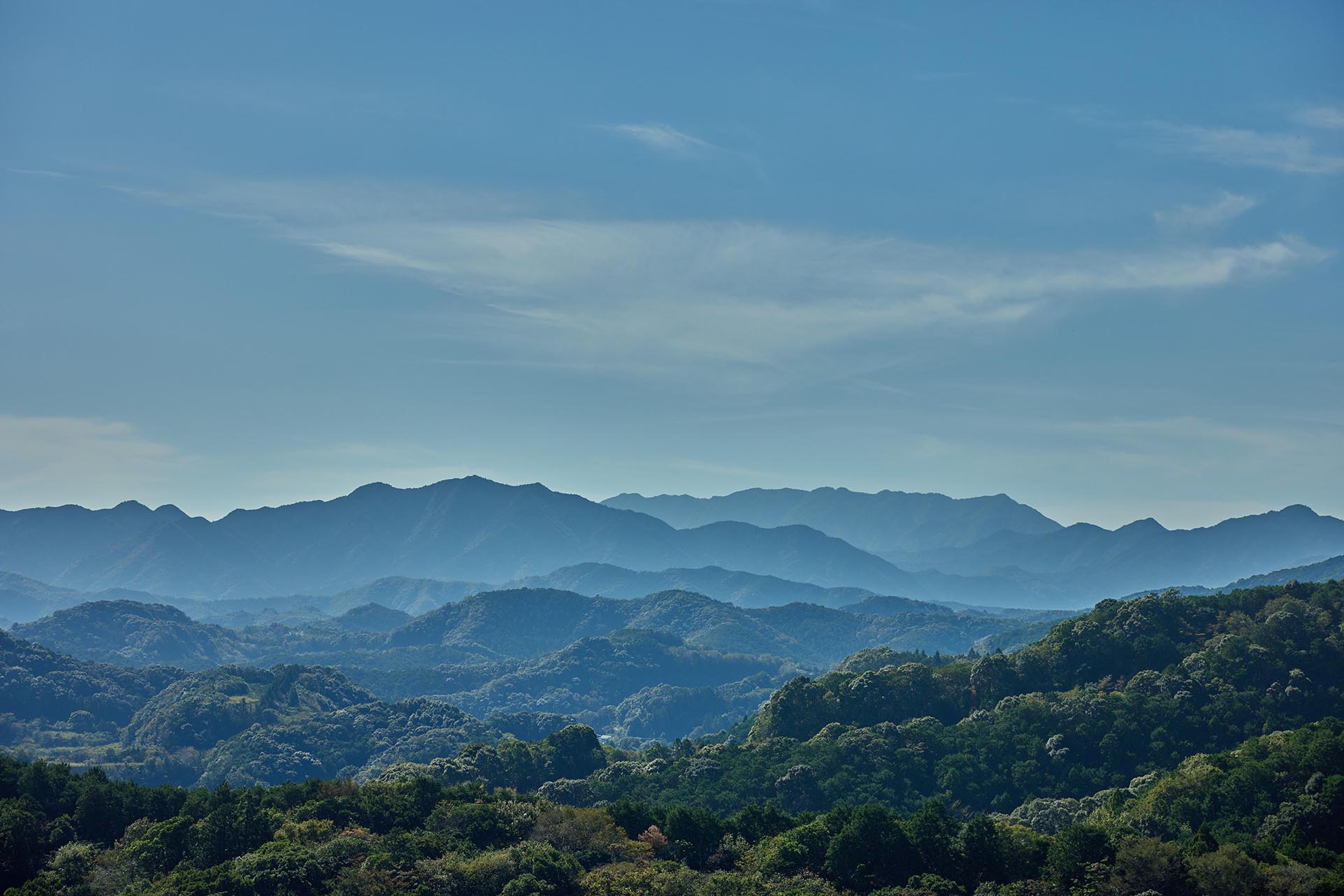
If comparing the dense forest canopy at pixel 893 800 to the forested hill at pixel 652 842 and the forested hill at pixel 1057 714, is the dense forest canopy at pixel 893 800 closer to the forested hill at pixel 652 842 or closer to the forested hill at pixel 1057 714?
the forested hill at pixel 652 842

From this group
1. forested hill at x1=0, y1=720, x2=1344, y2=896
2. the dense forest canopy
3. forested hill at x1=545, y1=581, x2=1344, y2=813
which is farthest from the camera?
forested hill at x1=545, y1=581, x2=1344, y2=813

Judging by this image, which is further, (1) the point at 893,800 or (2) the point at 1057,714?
(2) the point at 1057,714

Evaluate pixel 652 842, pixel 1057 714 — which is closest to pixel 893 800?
pixel 1057 714

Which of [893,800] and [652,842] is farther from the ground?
[652,842]

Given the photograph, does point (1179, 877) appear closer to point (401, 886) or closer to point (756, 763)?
point (401, 886)

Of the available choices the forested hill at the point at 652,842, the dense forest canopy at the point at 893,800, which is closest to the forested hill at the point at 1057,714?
the dense forest canopy at the point at 893,800

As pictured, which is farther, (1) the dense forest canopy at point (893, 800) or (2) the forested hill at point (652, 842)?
(1) the dense forest canopy at point (893, 800)

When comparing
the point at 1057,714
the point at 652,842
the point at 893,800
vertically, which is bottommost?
the point at 893,800

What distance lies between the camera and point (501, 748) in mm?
147250

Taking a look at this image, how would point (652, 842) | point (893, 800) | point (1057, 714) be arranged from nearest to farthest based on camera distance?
point (652, 842), point (893, 800), point (1057, 714)

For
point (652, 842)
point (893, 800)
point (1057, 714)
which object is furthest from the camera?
point (1057, 714)

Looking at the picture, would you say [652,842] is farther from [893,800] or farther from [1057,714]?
[1057,714]

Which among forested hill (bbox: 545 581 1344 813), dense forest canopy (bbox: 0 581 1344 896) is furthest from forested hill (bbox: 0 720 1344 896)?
forested hill (bbox: 545 581 1344 813)

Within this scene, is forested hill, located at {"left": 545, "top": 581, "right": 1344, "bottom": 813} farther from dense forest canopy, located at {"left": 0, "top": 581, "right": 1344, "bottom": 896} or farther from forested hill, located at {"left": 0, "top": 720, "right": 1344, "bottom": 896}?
forested hill, located at {"left": 0, "top": 720, "right": 1344, "bottom": 896}
